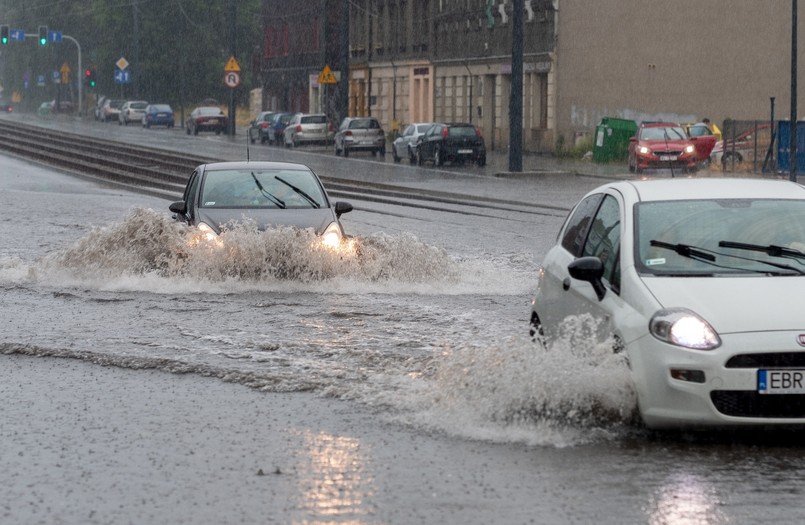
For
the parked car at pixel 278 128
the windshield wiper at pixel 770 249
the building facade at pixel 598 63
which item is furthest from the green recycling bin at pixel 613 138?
the windshield wiper at pixel 770 249

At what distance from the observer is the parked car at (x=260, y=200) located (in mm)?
15367

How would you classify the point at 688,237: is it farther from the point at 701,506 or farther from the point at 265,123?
the point at 265,123

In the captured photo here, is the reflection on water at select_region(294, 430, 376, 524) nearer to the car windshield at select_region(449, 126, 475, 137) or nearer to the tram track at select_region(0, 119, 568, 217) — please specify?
the tram track at select_region(0, 119, 568, 217)

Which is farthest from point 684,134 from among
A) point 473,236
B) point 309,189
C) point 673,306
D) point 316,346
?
point 673,306

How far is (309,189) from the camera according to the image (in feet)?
53.3

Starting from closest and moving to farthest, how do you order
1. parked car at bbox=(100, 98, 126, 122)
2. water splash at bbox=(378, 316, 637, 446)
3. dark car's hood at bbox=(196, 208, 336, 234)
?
water splash at bbox=(378, 316, 637, 446) < dark car's hood at bbox=(196, 208, 336, 234) < parked car at bbox=(100, 98, 126, 122)

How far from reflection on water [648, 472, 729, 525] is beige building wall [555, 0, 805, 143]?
47044 mm

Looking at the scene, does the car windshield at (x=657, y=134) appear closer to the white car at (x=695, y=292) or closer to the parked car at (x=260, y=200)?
the parked car at (x=260, y=200)

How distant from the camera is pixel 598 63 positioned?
5491 centimetres

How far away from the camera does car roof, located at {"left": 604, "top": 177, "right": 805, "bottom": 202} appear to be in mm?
8594

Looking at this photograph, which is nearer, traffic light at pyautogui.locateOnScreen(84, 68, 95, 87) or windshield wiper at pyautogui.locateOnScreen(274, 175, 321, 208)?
windshield wiper at pyautogui.locateOnScreen(274, 175, 321, 208)

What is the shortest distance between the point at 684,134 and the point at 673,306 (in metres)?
36.8

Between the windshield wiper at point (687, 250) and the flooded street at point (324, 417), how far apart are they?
71cm

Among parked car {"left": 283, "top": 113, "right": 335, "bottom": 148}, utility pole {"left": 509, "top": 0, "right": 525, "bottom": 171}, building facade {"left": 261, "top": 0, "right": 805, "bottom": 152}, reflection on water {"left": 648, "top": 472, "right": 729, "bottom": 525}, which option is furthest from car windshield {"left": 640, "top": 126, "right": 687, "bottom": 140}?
reflection on water {"left": 648, "top": 472, "right": 729, "bottom": 525}
